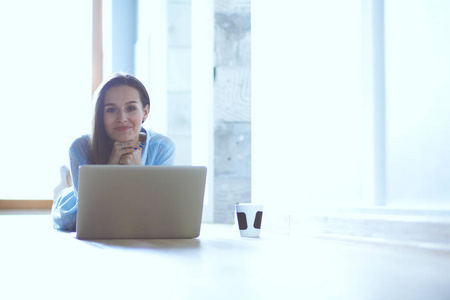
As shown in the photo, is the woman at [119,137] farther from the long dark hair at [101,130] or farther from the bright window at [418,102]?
the bright window at [418,102]

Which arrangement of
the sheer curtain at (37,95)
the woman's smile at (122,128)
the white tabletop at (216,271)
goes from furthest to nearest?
the sheer curtain at (37,95) → the woman's smile at (122,128) → the white tabletop at (216,271)

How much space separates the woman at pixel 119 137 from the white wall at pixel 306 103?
595mm

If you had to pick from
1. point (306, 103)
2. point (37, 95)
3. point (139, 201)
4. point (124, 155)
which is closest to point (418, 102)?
point (306, 103)

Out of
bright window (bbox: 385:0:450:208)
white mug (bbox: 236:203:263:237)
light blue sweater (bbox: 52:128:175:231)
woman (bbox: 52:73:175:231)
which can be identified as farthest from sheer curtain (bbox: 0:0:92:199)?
bright window (bbox: 385:0:450:208)

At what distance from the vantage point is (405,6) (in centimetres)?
174

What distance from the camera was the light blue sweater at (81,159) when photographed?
2.07 meters

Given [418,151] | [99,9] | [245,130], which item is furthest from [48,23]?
[418,151]

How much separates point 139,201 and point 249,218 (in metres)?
0.49

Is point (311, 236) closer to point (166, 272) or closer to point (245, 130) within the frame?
point (166, 272)

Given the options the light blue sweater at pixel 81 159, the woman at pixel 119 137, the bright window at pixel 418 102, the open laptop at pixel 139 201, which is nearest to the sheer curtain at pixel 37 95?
the light blue sweater at pixel 81 159

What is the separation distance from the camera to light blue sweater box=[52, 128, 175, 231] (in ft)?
6.78

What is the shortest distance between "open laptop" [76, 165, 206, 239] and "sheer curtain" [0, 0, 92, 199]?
10.7ft

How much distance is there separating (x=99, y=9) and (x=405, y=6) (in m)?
3.75

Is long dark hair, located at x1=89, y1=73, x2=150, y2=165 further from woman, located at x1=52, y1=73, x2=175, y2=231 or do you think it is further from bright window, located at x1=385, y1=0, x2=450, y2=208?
bright window, located at x1=385, y1=0, x2=450, y2=208
